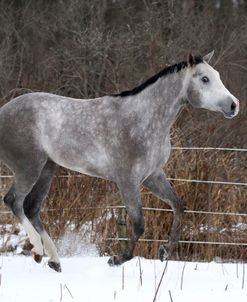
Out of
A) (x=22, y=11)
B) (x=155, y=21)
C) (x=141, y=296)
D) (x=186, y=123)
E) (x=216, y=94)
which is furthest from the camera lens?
(x=22, y=11)

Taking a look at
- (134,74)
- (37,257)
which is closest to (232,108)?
(37,257)

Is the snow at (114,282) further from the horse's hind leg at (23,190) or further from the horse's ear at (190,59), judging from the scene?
the horse's ear at (190,59)

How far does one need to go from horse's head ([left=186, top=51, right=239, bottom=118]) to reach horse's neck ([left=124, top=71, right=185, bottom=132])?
90mm

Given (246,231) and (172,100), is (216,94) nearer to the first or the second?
(172,100)

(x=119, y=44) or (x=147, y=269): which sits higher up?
(x=119, y=44)

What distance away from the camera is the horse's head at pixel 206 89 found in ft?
17.0

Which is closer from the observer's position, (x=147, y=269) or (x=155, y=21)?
(x=147, y=269)

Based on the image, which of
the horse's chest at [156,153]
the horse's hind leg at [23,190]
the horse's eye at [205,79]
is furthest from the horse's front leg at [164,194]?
the horse's hind leg at [23,190]

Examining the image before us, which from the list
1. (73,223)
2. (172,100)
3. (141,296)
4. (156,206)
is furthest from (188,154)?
(141,296)

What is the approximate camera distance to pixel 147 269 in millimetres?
5430

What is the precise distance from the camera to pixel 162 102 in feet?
17.7

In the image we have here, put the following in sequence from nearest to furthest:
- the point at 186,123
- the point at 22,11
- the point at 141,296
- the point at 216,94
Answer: the point at 141,296 < the point at 216,94 < the point at 186,123 < the point at 22,11

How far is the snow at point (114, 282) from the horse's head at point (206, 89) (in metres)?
1.28

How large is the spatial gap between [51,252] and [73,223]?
198cm
